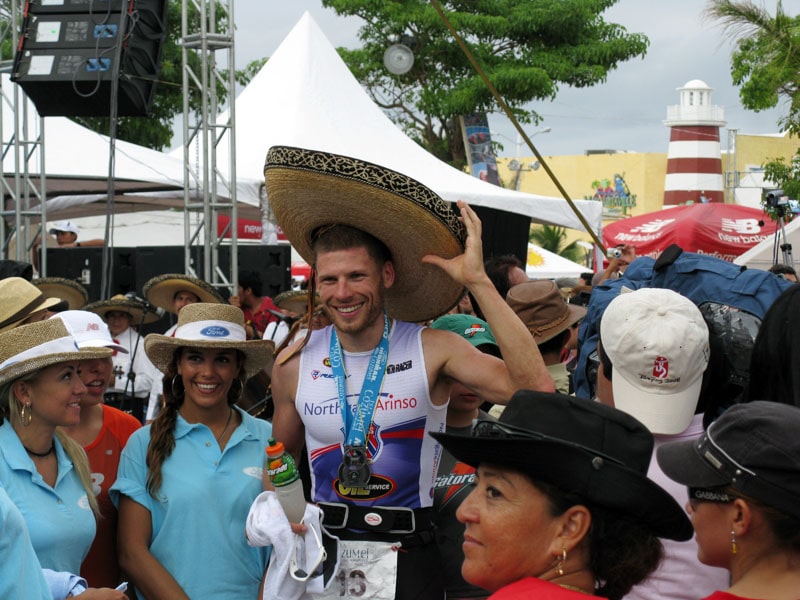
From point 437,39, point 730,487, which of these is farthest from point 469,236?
point 437,39

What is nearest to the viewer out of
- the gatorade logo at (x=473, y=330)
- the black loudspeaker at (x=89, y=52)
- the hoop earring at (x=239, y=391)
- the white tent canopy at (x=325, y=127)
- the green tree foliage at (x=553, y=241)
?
the hoop earring at (x=239, y=391)

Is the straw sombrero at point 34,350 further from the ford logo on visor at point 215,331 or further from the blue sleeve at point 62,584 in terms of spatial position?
the blue sleeve at point 62,584

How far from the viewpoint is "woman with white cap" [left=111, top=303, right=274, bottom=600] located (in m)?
3.61

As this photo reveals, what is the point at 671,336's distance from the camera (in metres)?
2.75

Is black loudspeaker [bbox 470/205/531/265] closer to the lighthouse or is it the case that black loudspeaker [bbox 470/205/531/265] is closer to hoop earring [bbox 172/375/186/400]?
hoop earring [bbox 172/375/186/400]

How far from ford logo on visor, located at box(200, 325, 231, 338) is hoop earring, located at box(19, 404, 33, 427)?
0.74 m

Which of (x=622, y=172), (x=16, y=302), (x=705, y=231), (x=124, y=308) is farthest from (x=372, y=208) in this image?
(x=622, y=172)

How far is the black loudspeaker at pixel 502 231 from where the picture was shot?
46.1 ft

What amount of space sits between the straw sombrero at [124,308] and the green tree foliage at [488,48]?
1589 cm

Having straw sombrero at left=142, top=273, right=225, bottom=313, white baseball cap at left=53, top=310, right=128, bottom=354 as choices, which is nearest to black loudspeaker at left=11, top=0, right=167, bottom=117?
straw sombrero at left=142, top=273, right=225, bottom=313

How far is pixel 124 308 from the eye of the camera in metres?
8.27

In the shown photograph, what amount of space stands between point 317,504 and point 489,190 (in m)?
10.5

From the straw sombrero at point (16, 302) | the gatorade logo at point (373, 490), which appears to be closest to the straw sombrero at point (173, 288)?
the straw sombrero at point (16, 302)

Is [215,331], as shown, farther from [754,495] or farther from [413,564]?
[754,495]
